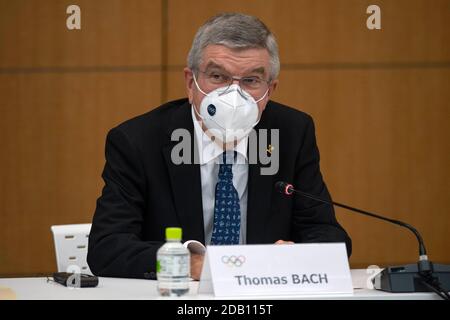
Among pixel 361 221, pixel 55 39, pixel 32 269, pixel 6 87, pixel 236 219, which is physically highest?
pixel 55 39

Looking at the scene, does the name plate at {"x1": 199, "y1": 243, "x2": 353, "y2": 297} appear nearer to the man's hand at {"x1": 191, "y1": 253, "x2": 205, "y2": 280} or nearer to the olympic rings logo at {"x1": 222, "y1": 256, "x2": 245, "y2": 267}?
the olympic rings logo at {"x1": 222, "y1": 256, "x2": 245, "y2": 267}

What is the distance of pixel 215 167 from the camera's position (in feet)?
9.09

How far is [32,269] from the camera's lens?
15.6 ft

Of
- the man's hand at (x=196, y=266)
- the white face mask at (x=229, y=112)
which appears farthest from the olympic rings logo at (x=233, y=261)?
the white face mask at (x=229, y=112)

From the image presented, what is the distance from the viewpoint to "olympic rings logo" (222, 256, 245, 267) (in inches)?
71.1

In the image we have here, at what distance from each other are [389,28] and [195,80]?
211 centimetres

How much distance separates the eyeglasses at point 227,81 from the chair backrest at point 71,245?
32.2 inches

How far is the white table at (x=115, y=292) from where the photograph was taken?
5.87 feet

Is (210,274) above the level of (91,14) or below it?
below

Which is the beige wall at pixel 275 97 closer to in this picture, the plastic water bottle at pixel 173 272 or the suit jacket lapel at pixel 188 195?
the suit jacket lapel at pixel 188 195

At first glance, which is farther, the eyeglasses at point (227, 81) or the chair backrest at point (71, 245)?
the chair backrest at point (71, 245)

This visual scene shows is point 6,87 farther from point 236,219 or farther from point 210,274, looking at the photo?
point 210,274

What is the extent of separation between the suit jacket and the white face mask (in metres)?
0.15

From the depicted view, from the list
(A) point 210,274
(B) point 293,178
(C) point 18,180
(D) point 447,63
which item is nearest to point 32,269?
(C) point 18,180
